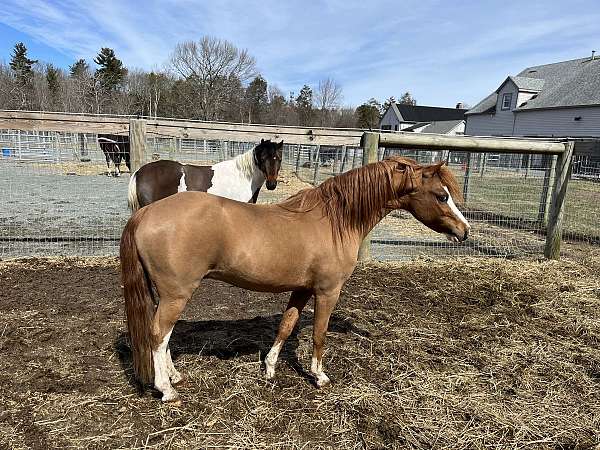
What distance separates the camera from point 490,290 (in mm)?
4645

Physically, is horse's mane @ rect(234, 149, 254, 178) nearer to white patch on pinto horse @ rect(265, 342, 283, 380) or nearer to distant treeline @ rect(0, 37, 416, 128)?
white patch on pinto horse @ rect(265, 342, 283, 380)

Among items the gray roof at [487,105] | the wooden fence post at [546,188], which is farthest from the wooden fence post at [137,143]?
the gray roof at [487,105]

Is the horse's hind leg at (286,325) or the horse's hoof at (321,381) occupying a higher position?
the horse's hind leg at (286,325)

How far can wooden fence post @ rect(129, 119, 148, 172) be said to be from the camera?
16.2 feet

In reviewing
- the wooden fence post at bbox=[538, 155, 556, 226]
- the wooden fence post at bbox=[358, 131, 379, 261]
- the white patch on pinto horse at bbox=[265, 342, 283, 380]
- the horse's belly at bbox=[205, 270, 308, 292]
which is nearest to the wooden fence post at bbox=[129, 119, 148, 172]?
the wooden fence post at bbox=[358, 131, 379, 261]

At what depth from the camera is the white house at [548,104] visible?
83.6 ft

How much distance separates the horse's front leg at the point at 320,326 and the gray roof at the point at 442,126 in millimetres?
42228

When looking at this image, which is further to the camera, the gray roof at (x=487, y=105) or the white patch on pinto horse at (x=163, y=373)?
the gray roof at (x=487, y=105)

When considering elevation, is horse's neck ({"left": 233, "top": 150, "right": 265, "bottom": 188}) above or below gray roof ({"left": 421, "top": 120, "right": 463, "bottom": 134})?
below

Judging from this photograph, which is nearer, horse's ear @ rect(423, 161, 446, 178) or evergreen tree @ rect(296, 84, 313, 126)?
horse's ear @ rect(423, 161, 446, 178)

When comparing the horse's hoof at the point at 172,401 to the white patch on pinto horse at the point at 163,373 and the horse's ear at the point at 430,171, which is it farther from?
the horse's ear at the point at 430,171

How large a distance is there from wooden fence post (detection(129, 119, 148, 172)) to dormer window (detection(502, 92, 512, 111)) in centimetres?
3326

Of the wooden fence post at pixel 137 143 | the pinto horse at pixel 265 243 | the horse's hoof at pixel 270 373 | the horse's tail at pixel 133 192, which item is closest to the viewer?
the pinto horse at pixel 265 243

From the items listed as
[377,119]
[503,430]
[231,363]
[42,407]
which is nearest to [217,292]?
[231,363]
